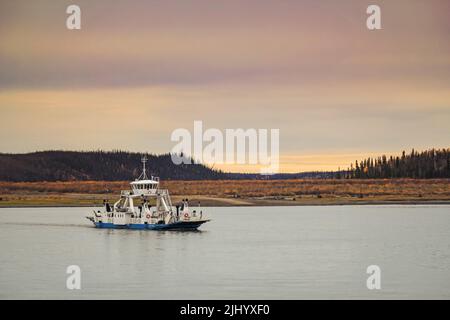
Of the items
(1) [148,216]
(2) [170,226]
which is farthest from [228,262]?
(1) [148,216]

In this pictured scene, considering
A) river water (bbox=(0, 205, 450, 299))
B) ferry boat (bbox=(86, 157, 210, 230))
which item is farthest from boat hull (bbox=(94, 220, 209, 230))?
river water (bbox=(0, 205, 450, 299))

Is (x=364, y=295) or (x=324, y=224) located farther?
(x=324, y=224)

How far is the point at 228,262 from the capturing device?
244ft

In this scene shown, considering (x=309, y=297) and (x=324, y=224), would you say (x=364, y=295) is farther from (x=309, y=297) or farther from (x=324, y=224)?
(x=324, y=224)

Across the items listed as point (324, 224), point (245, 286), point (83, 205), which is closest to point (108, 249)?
point (245, 286)

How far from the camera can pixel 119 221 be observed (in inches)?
4390

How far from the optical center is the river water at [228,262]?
59.0 meters

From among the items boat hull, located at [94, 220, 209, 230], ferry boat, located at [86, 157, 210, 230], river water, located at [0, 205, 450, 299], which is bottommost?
river water, located at [0, 205, 450, 299]

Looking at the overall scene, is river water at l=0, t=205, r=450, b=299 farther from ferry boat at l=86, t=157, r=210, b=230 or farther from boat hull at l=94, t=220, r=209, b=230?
ferry boat at l=86, t=157, r=210, b=230

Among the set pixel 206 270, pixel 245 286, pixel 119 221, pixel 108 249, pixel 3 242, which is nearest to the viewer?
pixel 245 286

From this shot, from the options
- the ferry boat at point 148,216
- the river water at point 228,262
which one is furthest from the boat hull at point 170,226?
the river water at point 228,262

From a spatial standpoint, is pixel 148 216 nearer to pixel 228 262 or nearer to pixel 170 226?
pixel 170 226

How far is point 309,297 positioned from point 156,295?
875 cm

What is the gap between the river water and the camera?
193 feet
